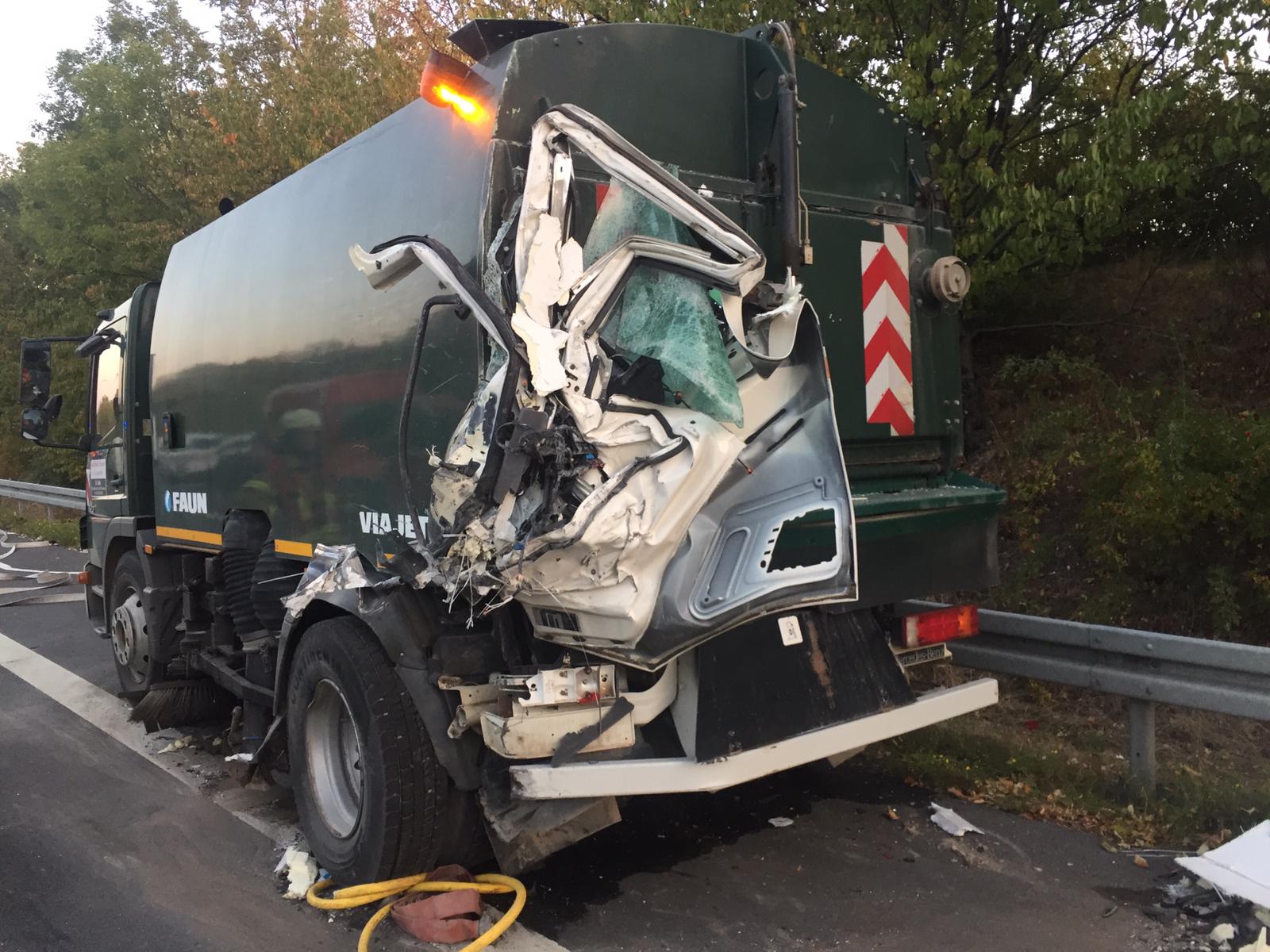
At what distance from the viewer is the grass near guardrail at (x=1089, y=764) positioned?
12.5 ft

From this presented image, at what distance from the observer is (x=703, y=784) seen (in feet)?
10.2

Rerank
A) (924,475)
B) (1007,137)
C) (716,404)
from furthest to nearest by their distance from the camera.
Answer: (1007,137) → (924,475) → (716,404)

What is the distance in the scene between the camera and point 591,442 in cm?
268

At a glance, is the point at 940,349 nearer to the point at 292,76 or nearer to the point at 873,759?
the point at 873,759

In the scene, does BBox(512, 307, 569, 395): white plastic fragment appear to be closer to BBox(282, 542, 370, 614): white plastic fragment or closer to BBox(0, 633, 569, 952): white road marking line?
BBox(282, 542, 370, 614): white plastic fragment

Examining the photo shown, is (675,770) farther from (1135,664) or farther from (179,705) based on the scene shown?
(179,705)

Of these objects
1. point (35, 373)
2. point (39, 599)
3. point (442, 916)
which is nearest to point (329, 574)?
point (442, 916)

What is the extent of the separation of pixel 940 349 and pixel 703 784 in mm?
2243

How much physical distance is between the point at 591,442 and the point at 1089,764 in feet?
10.5

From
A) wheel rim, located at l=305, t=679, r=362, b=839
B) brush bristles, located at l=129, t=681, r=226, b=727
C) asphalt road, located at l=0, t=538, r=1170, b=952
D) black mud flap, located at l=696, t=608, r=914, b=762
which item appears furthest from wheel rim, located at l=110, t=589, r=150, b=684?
black mud flap, located at l=696, t=608, r=914, b=762

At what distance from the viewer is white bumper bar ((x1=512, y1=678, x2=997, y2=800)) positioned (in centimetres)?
301

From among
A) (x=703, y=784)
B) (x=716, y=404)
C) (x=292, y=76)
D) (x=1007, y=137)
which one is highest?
(x=292, y=76)

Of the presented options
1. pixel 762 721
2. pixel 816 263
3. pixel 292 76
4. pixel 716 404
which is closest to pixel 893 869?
pixel 762 721

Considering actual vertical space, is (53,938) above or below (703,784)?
below
